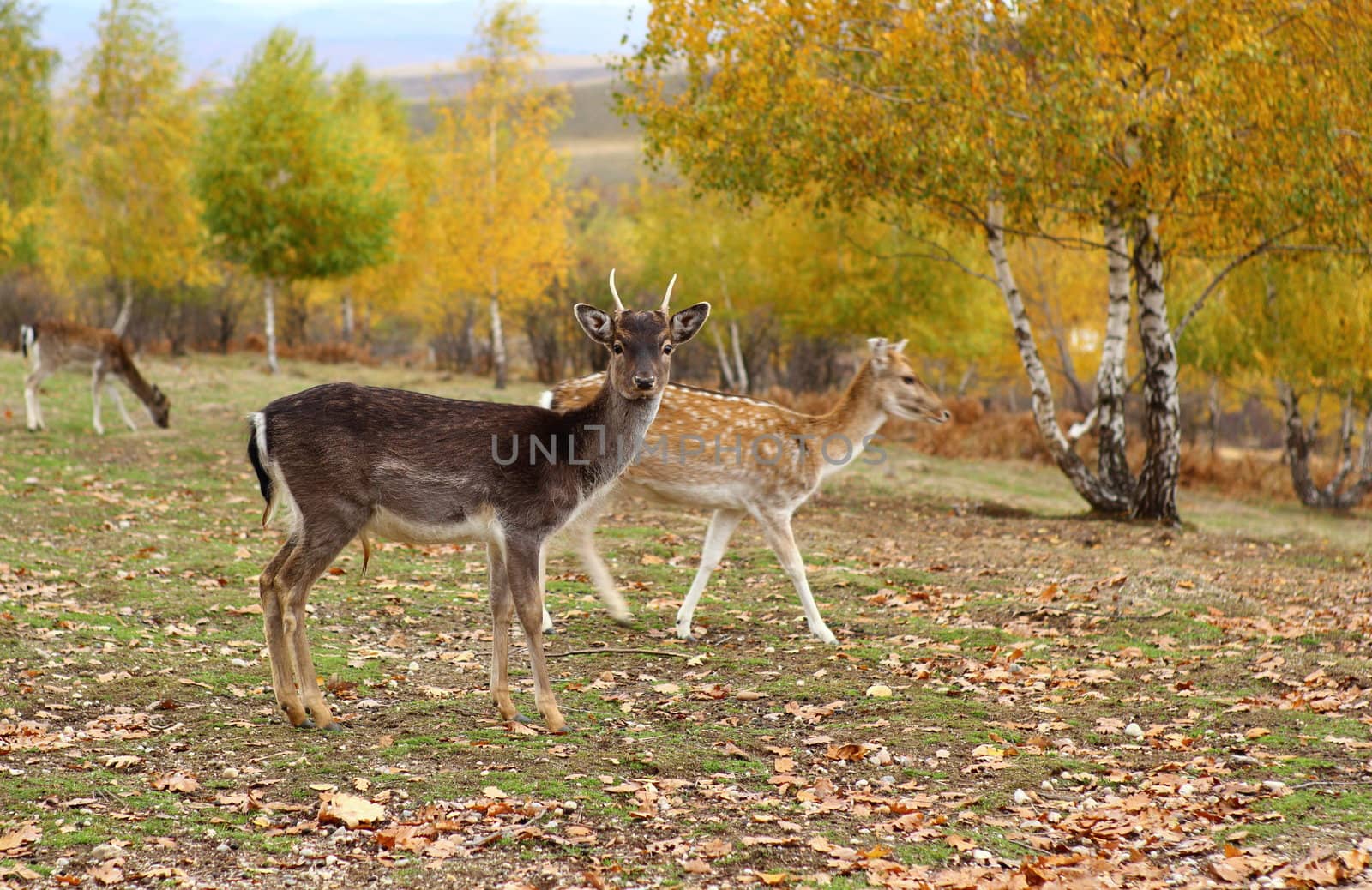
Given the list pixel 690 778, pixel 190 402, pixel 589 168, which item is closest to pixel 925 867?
pixel 690 778

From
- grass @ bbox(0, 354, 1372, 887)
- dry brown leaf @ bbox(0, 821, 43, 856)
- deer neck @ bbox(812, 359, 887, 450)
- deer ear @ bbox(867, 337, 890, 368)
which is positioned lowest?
grass @ bbox(0, 354, 1372, 887)

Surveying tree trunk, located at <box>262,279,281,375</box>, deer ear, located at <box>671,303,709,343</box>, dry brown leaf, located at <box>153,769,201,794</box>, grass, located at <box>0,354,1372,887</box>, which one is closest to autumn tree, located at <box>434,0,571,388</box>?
tree trunk, located at <box>262,279,281,375</box>

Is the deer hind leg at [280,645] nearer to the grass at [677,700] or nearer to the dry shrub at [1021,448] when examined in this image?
the grass at [677,700]

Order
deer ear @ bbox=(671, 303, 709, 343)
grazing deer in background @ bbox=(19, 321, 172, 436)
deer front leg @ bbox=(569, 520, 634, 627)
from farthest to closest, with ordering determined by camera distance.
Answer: grazing deer in background @ bbox=(19, 321, 172, 436), deer front leg @ bbox=(569, 520, 634, 627), deer ear @ bbox=(671, 303, 709, 343)

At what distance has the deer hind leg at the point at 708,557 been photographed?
900 cm

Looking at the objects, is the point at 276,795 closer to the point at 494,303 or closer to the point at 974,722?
the point at 974,722

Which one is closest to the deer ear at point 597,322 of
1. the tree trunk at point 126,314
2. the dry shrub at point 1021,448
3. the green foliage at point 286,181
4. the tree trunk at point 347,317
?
the dry shrub at point 1021,448

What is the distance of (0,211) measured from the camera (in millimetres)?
32312

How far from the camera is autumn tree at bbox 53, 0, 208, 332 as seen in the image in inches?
1570

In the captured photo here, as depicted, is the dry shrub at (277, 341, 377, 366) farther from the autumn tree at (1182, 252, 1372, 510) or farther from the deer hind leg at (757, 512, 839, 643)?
the deer hind leg at (757, 512, 839, 643)

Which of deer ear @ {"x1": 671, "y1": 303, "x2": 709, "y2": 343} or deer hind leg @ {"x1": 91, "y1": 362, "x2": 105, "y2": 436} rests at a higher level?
deer ear @ {"x1": 671, "y1": 303, "x2": 709, "y2": 343}

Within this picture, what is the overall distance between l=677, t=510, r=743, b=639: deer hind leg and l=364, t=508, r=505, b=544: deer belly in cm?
265

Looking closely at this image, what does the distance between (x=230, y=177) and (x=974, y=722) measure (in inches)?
1197

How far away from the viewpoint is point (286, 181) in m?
33.3
